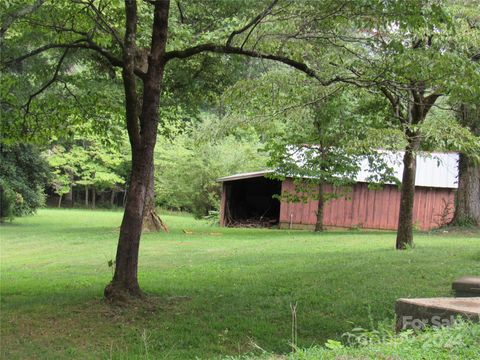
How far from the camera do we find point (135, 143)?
907 centimetres

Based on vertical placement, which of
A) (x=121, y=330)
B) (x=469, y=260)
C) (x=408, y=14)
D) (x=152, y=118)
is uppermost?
(x=408, y=14)

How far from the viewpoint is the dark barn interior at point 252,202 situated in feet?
111

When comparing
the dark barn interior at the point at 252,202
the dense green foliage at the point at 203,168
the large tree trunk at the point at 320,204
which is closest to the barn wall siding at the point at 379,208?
the large tree trunk at the point at 320,204

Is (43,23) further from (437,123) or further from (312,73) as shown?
(437,123)

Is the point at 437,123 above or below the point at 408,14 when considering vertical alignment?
below

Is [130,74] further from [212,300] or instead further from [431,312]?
[431,312]

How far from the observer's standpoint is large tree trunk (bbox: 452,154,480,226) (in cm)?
2302

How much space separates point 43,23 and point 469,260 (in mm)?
10097

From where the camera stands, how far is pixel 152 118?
918 cm

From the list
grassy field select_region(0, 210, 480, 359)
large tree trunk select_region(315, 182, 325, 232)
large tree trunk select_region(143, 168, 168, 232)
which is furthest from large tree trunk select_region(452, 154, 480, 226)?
large tree trunk select_region(143, 168, 168, 232)

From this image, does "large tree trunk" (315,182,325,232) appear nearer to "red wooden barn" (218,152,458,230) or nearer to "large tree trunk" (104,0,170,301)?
"red wooden barn" (218,152,458,230)

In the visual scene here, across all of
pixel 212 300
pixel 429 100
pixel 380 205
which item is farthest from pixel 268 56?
pixel 380 205

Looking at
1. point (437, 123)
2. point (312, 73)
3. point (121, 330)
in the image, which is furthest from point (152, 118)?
point (437, 123)

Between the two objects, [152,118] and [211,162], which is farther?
[211,162]
